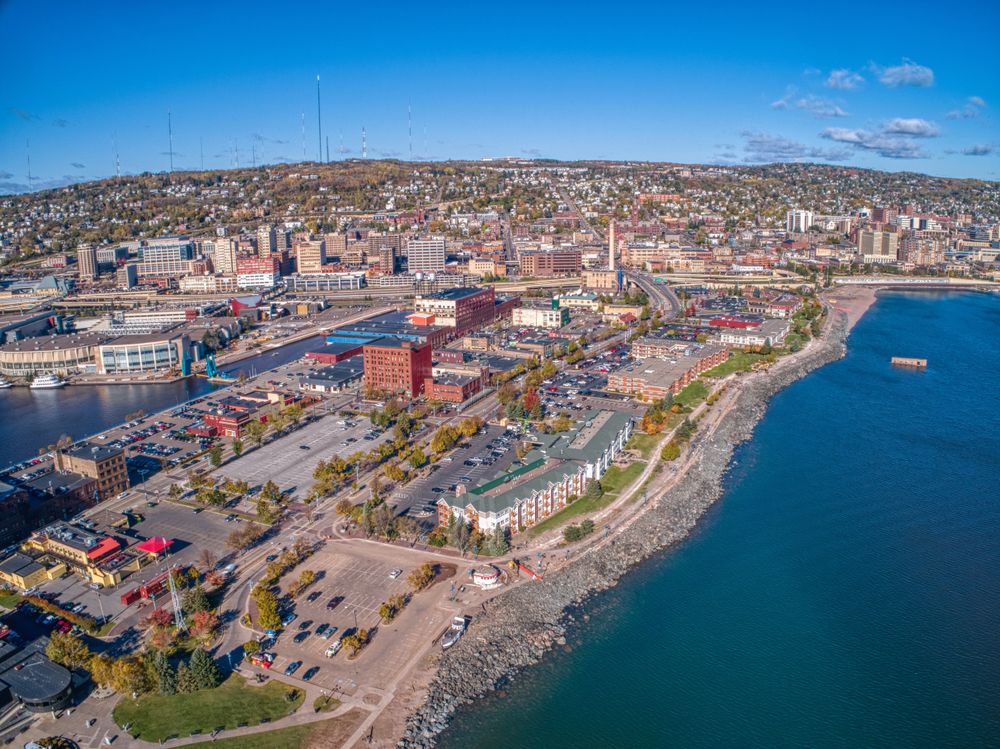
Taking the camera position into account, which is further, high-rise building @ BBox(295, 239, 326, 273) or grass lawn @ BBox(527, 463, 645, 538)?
high-rise building @ BBox(295, 239, 326, 273)

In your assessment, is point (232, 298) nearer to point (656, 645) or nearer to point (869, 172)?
point (656, 645)

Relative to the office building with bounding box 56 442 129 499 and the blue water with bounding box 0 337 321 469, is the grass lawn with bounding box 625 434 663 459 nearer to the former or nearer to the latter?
the office building with bounding box 56 442 129 499

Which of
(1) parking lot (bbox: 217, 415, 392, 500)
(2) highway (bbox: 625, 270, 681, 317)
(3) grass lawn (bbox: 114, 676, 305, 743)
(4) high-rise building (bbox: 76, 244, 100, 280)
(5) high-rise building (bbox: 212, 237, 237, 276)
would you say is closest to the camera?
(3) grass lawn (bbox: 114, 676, 305, 743)

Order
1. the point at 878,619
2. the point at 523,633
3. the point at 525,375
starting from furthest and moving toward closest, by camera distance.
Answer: the point at 525,375 < the point at 878,619 < the point at 523,633

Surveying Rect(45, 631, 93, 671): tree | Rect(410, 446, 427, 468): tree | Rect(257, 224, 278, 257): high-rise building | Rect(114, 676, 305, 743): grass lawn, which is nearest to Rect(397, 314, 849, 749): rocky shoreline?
Rect(114, 676, 305, 743): grass lawn

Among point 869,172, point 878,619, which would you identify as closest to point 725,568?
point 878,619

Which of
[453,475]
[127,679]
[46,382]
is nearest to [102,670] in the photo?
[127,679]

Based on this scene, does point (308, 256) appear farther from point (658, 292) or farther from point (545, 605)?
point (545, 605)
